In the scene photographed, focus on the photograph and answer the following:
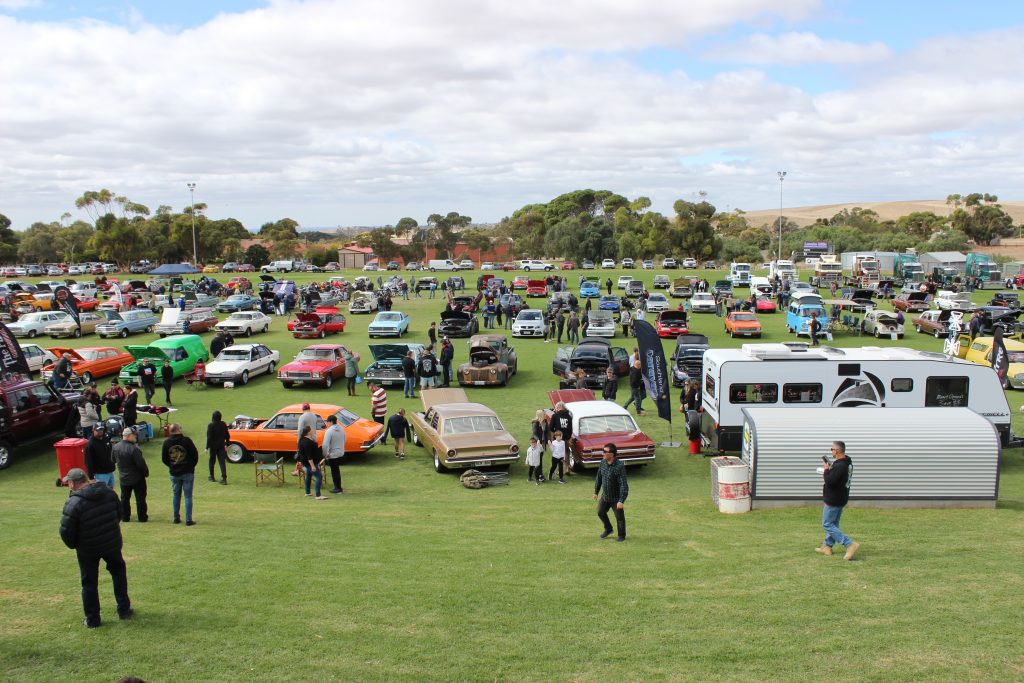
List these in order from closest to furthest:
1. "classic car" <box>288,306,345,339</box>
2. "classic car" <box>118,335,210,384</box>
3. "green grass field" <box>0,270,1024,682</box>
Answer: "green grass field" <box>0,270,1024,682</box>
"classic car" <box>118,335,210,384</box>
"classic car" <box>288,306,345,339</box>

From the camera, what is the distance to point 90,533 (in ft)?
25.6

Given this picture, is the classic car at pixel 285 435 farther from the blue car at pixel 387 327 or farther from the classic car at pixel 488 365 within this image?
the blue car at pixel 387 327

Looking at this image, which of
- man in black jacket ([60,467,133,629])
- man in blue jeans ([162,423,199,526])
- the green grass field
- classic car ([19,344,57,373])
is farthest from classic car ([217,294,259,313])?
man in black jacket ([60,467,133,629])

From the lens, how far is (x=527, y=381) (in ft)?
91.9

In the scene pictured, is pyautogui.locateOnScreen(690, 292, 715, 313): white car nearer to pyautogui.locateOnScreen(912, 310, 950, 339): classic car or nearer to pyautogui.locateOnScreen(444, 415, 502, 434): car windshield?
pyautogui.locateOnScreen(912, 310, 950, 339): classic car

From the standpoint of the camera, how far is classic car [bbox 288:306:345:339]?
1513 inches

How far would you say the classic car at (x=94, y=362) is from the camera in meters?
26.3

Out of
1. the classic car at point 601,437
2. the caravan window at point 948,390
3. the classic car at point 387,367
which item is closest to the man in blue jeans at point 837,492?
the classic car at point 601,437

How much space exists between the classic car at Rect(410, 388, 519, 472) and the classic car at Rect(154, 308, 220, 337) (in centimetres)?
2499

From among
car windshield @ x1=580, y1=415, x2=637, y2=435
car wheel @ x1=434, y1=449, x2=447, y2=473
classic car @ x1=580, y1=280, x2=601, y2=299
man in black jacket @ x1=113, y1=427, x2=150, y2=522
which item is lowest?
car wheel @ x1=434, y1=449, x2=447, y2=473

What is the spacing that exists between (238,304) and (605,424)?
38.8 metres

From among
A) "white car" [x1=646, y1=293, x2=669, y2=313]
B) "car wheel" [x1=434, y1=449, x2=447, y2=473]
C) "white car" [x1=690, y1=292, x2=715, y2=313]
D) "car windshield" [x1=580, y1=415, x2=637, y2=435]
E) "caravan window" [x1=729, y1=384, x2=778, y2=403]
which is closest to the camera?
"car wheel" [x1=434, y1=449, x2=447, y2=473]

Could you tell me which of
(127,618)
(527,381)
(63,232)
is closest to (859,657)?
(127,618)

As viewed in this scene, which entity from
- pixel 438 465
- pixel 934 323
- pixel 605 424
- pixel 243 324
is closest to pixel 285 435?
pixel 438 465
